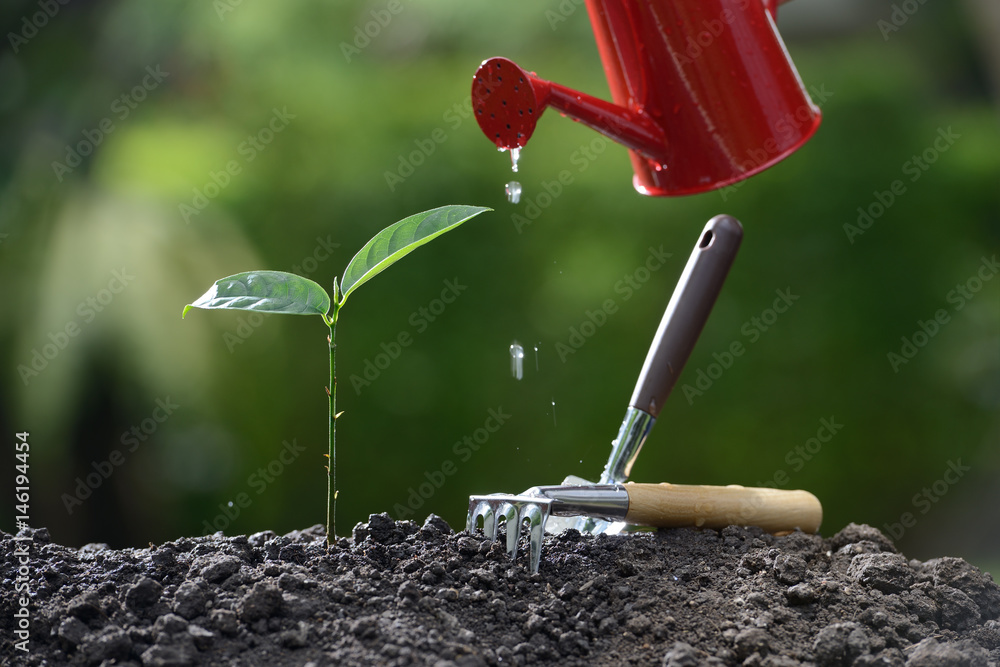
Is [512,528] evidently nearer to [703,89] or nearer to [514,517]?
[514,517]

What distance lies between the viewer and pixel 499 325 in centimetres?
186

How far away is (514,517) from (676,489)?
0.72ft

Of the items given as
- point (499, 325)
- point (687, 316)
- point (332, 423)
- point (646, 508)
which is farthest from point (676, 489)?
point (499, 325)

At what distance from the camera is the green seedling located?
0.72m

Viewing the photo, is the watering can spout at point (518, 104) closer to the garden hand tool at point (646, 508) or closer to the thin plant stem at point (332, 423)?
the thin plant stem at point (332, 423)

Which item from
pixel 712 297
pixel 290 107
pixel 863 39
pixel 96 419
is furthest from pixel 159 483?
pixel 863 39

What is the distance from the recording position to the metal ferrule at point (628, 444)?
37.8 inches

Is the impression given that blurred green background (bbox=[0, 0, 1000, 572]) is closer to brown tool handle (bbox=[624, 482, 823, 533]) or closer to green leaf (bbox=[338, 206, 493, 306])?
brown tool handle (bbox=[624, 482, 823, 533])

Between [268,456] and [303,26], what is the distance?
1.12m

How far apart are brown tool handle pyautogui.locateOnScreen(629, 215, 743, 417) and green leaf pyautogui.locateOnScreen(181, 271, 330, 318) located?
1.33 ft

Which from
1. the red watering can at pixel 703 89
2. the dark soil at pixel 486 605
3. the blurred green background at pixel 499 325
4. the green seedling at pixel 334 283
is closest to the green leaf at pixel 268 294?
the green seedling at pixel 334 283

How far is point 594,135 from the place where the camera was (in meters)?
1.93

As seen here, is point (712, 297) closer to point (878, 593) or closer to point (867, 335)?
point (878, 593)

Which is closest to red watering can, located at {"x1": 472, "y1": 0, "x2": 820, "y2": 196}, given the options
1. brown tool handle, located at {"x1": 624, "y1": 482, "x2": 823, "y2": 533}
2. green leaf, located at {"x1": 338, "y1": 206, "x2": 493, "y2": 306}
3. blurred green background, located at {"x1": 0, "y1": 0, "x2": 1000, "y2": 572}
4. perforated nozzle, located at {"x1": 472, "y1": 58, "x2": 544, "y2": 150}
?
perforated nozzle, located at {"x1": 472, "y1": 58, "x2": 544, "y2": 150}
